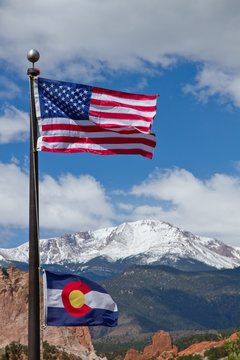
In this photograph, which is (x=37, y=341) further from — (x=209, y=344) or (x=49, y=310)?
(x=209, y=344)

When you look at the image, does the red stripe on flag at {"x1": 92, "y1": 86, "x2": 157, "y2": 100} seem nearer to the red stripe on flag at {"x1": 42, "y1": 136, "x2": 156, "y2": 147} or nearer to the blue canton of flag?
the blue canton of flag

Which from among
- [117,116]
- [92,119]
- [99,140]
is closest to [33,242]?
[99,140]

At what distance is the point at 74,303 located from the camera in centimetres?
1290

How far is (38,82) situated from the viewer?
12.7 meters

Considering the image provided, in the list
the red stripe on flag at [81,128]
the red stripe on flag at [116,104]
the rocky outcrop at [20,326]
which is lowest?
the red stripe on flag at [81,128]

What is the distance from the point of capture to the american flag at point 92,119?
1262cm

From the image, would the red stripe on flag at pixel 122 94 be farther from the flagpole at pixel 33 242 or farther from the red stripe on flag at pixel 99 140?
the flagpole at pixel 33 242

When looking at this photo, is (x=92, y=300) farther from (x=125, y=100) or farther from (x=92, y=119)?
(x=125, y=100)

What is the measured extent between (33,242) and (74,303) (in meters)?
2.14

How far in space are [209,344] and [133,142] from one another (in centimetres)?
10325

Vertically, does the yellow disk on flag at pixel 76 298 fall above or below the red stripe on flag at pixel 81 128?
below

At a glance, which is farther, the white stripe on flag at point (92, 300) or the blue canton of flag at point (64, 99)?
the blue canton of flag at point (64, 99)

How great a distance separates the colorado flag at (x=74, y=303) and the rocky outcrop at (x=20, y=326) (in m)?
68.2

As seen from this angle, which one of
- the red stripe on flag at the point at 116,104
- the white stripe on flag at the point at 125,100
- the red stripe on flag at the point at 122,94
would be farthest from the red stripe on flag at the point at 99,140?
the red stripe on flag at the point at 122,94
